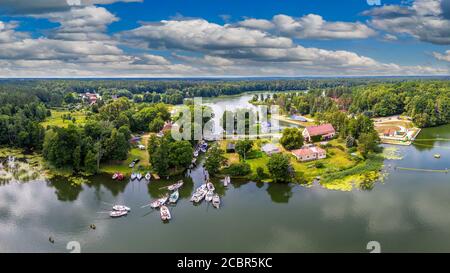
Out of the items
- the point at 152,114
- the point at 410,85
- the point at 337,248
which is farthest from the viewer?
the point at 410,85

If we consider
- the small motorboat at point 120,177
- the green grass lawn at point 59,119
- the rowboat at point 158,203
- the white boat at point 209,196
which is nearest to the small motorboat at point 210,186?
the white boat at point 209,196

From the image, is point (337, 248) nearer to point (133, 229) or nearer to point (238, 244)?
point (238, 244)

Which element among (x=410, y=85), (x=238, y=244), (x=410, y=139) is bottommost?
(x=238, y=244)

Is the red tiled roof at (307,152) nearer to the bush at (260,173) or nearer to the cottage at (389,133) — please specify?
the bush at (260,173)

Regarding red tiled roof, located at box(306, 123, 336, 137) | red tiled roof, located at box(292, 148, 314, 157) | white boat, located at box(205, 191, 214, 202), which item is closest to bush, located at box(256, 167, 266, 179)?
white boat, located at box(205, 191, 214, 202)

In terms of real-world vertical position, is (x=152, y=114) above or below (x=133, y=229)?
above

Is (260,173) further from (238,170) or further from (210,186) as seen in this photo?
(210,186)

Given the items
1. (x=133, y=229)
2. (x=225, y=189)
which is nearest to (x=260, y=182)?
(x=225, y=189)

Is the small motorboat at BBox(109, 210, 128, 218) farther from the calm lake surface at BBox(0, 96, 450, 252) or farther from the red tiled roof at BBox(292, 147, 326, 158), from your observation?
the red tiled roof at BBox(292, 147, 326, 158)
